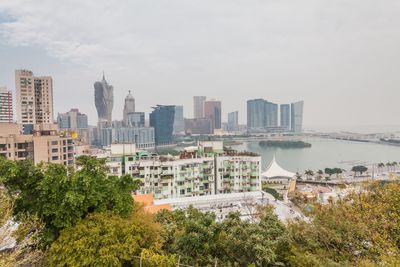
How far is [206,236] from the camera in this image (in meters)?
3.86

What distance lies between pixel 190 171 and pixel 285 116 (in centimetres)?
8119

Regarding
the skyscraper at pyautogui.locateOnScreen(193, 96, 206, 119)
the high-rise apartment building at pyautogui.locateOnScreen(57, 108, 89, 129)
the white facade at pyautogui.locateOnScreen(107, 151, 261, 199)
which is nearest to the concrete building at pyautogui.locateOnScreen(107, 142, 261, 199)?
the white facade at pyautogui.locateOnScreen(107, 151, 261, 199)

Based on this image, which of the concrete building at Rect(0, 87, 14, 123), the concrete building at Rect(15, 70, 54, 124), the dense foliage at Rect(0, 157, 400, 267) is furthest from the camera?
the concrete building at Rect(0, 87, 14, 123)

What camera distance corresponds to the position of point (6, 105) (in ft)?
82.9

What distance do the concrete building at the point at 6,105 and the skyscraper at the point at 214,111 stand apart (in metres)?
54.8

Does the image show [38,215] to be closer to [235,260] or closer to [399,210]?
[235,260]

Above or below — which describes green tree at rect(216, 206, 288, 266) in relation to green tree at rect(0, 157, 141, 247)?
below

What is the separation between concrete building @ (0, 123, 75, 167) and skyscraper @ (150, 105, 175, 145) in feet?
128

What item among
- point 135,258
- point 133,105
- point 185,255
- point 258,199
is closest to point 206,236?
point 185,255

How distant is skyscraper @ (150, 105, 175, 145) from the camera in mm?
54750

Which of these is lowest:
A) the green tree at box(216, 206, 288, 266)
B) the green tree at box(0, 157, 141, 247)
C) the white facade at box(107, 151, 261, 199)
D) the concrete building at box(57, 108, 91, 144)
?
the white facade at box(107, 151, 261, 199)

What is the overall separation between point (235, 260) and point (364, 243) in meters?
1.47

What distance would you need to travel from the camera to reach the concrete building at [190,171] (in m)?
12.1

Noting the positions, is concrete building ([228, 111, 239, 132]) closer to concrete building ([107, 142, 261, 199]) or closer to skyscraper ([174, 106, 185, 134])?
skyscraper ([174, 106, 185, 134])
